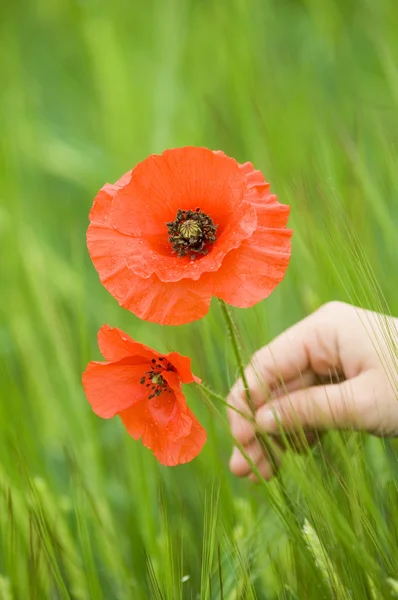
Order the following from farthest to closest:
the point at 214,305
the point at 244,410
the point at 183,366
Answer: the point at 214,305, the point at 244,410, the point at 183,366

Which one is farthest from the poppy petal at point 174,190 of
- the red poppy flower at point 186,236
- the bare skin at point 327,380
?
the bare skin at point 327,380

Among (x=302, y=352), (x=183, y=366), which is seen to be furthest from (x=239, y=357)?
(x=302, y=352)

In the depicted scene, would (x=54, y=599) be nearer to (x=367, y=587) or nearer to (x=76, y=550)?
(x=76, y=550)

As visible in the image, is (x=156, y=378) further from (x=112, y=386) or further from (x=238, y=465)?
(x=238, y=465)

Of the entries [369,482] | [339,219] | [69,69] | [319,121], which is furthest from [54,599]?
[69,69]

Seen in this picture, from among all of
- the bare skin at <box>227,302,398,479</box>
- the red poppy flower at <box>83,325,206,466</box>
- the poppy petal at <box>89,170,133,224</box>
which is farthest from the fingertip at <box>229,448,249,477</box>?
the poppy petal at <box>89,170,133,224</box>

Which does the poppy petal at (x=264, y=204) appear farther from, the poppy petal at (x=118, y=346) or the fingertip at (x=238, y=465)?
the fingertip at (x=238, y=465)

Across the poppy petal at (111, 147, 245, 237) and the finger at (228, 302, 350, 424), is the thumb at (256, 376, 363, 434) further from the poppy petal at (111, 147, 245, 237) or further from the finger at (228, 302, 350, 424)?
the poppy petal at (111, 147, 245, 237)
